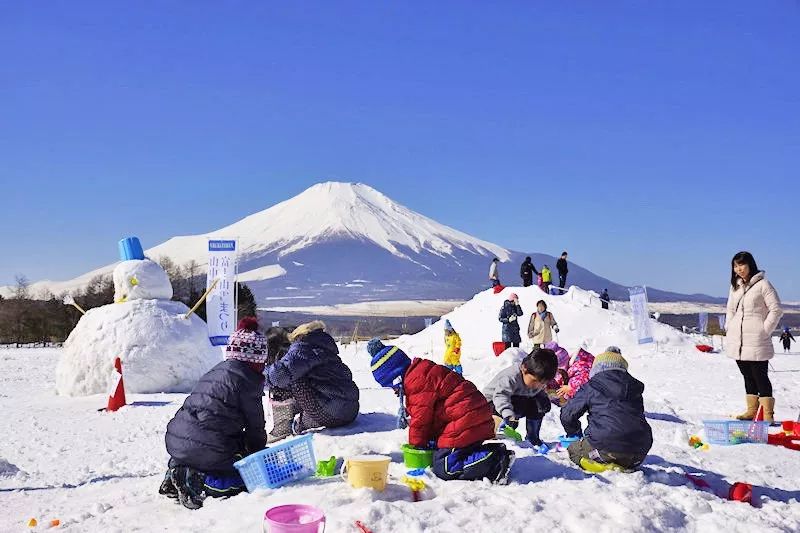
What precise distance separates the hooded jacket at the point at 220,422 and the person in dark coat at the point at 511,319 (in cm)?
996

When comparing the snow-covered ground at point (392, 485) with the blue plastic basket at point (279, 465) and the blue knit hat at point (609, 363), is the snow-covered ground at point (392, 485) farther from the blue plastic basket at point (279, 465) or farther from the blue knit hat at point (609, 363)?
the blue knit hat at point (609, 363)

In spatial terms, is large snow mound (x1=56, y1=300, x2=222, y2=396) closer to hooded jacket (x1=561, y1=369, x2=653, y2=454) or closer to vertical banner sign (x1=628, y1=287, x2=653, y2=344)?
hooded jacket (x1=561, y1=369, x2=653, y2=454)

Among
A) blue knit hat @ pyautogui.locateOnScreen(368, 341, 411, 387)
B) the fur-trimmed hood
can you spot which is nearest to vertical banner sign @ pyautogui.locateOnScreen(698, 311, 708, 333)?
the fur-trimmed hood

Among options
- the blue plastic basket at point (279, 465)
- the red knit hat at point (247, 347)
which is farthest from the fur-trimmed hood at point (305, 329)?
the blue plastic basket at point (279, 465)

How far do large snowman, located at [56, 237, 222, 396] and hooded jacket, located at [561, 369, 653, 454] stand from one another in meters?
8.46

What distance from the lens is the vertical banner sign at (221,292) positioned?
12742 millimetres

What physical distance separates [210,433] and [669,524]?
284cm

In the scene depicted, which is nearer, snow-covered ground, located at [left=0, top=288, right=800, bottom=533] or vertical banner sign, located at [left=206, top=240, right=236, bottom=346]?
snow-covered ground, located at [left=0, top=288, right=800, bottom=533]

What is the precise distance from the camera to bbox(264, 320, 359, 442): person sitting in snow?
6145 mm

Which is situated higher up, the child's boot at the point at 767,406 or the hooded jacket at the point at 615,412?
the hooded jacket at the point at 615,412

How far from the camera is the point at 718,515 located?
383cm

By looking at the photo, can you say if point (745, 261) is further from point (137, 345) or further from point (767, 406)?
point (137, 345)

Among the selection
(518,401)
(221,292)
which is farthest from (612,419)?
(221,292)

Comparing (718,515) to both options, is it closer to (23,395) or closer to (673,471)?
(673,471)
